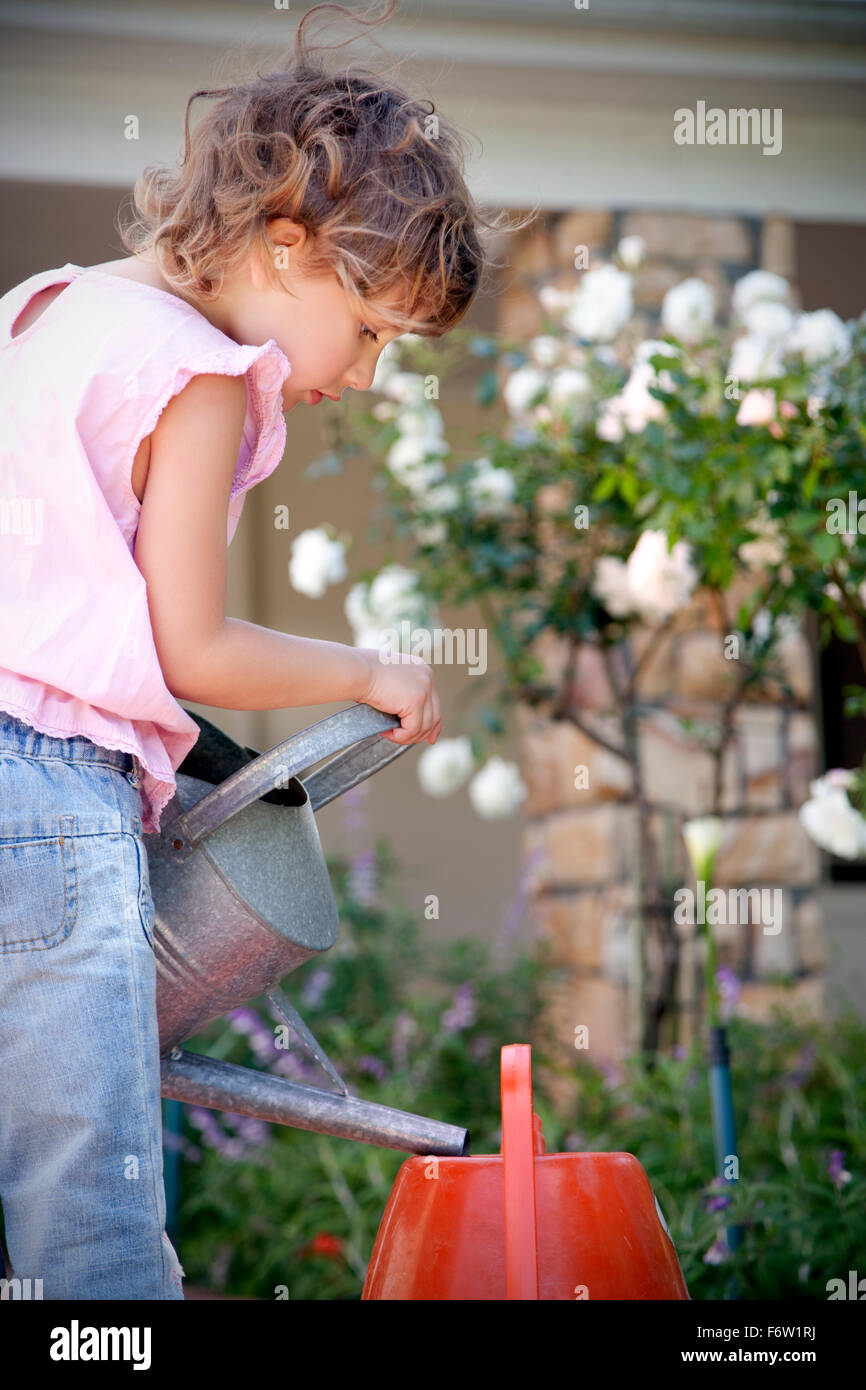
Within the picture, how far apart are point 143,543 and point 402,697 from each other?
0.25m

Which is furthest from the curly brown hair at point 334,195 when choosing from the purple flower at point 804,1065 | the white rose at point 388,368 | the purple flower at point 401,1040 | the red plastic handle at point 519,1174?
the purple flower at point 804,1065

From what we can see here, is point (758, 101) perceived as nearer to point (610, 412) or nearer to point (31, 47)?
point (610, 412)

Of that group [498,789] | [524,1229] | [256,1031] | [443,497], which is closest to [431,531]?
[443,497]

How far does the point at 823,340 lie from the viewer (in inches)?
90.2

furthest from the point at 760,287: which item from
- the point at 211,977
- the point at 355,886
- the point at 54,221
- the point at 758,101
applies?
the point at 54,221

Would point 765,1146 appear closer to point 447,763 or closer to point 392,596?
point 447,763

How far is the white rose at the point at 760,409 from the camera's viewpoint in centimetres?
216

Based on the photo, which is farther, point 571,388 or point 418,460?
point 418,460

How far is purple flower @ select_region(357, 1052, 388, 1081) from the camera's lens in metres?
3.04

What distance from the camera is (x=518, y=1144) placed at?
109 cm

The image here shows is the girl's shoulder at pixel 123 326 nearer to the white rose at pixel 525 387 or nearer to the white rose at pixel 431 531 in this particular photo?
the white rose at pixel 525 387

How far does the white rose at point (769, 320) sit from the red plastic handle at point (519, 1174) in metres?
1.76

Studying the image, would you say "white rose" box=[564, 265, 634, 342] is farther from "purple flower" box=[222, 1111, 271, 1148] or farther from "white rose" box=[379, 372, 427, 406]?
"purple flower" box=[222, 1111, 271, 1148]

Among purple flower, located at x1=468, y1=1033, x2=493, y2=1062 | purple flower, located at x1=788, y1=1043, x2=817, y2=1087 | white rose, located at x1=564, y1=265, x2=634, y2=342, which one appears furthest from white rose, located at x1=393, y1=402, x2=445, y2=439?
purple flower, located at x1=788, y1=1043, x2=817, y2=1087
